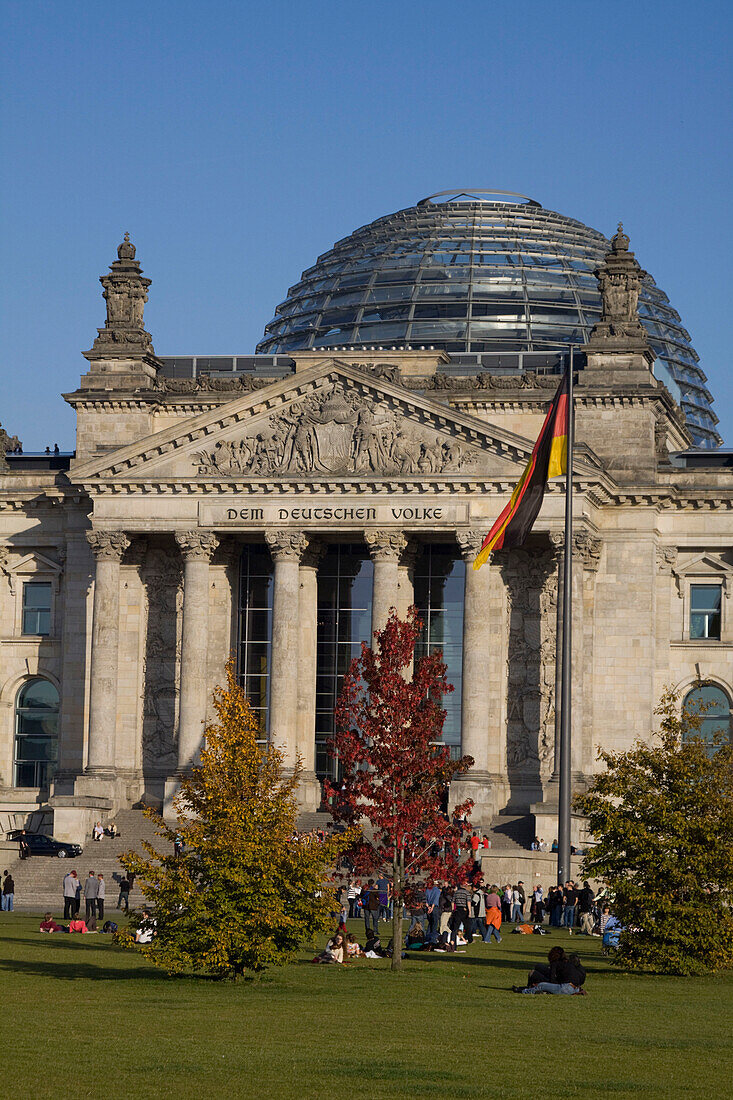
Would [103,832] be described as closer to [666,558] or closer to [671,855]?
[666,558]

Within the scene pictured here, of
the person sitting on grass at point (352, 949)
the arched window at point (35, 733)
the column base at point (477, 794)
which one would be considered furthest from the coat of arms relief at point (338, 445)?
the person sitting on grass at point (352, 949)

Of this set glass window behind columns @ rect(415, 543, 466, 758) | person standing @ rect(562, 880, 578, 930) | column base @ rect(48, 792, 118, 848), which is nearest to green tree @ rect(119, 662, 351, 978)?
person standing @ rect(562, 880, 578, 930)

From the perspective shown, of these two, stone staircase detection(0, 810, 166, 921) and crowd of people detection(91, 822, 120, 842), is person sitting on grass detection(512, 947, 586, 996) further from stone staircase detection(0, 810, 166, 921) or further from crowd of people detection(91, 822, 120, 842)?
crowd of people detection(91, 822, 120, 842)

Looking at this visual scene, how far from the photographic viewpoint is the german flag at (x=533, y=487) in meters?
56.0

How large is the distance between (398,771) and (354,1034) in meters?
12.5

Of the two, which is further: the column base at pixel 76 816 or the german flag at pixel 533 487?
the column base at pixel 76 816

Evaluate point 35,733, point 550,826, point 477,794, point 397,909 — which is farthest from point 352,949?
point 35,733

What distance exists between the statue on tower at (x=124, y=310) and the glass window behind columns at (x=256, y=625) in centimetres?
1022

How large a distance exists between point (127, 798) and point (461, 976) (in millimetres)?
37052

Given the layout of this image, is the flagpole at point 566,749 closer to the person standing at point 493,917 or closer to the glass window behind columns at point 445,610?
the person standing at point 493,917

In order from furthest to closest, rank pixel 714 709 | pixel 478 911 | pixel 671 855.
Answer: pixel 714 709, pixel 478 911, pixel 671 855

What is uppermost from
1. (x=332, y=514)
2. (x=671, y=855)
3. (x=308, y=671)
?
(x=332, y=514)

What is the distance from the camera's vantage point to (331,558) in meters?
77.2

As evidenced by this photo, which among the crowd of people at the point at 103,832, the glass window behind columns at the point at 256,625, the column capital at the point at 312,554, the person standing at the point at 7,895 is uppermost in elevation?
the column capital at the point at 312,554
